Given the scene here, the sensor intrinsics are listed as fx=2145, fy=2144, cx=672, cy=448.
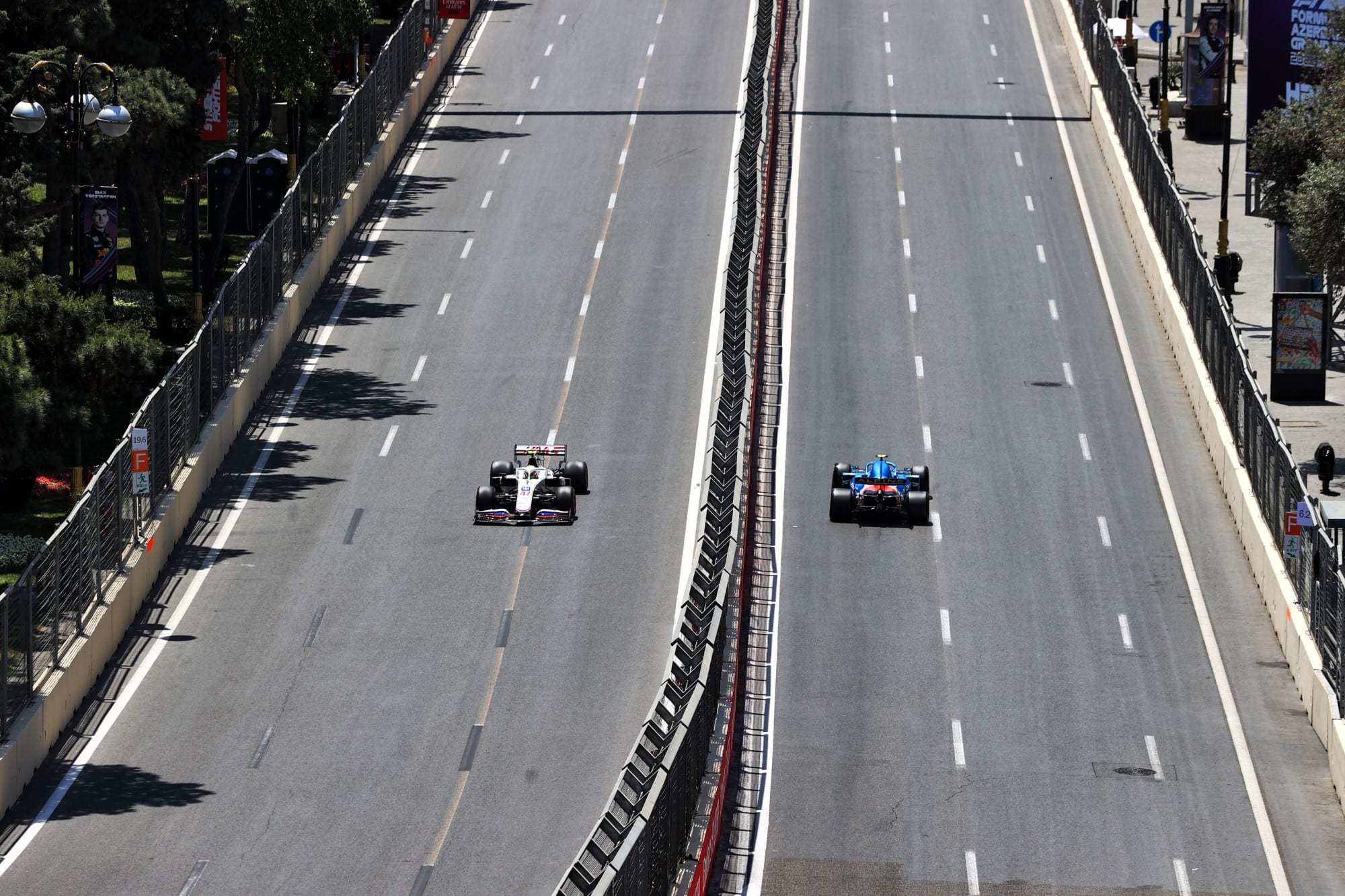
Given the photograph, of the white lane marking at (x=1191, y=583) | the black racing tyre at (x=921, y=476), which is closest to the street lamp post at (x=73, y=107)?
the black racing tyre at (x=921, y=476)

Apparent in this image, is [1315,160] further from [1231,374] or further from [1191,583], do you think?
[1191,583]

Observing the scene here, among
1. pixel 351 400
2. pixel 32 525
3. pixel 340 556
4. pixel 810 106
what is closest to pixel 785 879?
pixel 340 556

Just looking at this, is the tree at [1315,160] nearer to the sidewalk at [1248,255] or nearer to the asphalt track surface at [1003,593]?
the sidewalk at [1248,255]

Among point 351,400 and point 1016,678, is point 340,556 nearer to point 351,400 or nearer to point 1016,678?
point 351,400

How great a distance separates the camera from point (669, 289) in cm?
5181

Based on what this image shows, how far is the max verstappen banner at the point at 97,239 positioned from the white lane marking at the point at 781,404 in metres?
11.2

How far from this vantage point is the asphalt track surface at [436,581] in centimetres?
2688

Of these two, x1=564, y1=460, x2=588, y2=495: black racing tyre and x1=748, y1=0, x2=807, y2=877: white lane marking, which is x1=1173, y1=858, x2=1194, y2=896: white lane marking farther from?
x1=564, y1=460, x2=588, y2=495: black racing tyre

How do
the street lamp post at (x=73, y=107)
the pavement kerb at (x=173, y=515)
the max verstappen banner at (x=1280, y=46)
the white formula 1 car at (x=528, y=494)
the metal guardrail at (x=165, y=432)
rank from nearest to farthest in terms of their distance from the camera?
the pavement kerb at (x=173, y=515) → the metal guardrail at (x=165, y=432) → the street lamp post at (x=73, y=107) → the white formula 1 car at (x=528, y=494) → the max verstappen banner at (x=1280, y=46)

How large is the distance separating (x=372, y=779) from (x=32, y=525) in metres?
13.1

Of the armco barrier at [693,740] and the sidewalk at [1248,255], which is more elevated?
the armco barrier at [693,740]

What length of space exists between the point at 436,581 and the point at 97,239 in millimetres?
8444

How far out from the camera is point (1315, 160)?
46.0m

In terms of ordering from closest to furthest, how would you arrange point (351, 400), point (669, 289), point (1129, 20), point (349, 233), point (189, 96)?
point (351, 400) → point (189, 96) → point (669, 289) → point (349, 233) → point (1129, 20)
